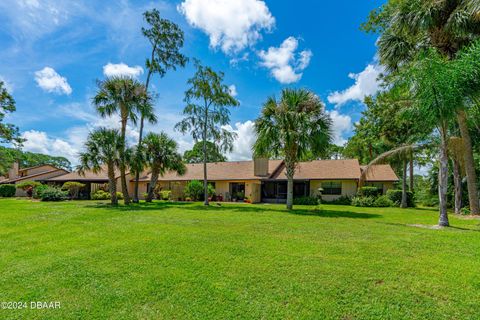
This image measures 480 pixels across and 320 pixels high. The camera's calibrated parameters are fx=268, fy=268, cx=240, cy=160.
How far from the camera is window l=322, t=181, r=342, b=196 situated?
78.3ft

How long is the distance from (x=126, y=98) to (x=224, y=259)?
17.5 meters

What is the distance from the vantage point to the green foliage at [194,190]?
25234 mm

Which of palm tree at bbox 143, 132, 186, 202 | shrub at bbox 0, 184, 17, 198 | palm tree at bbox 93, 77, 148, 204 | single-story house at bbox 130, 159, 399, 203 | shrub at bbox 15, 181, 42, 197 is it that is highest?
palm tree at bbox 93, 77, 148, 204

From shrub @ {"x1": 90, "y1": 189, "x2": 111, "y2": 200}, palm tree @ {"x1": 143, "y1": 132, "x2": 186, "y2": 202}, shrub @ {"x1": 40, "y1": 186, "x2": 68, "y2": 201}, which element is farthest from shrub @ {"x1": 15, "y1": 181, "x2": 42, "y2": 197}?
→ palm tree @ {"x1": 143, "y1": 132, "x2": 186, "y2": 202}

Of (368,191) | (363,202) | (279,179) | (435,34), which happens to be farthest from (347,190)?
(435,34)

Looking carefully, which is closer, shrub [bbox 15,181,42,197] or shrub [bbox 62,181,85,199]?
shrub [bbox 62,181,85,199]

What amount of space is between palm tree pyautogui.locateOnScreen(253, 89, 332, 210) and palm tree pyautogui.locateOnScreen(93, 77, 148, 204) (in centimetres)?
960

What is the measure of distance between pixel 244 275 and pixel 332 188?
21.0 meters

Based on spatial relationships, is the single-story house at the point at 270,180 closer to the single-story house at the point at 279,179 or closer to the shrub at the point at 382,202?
the single-story house at the point at 279,179

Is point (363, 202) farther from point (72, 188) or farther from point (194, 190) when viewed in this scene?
point (72, 188)

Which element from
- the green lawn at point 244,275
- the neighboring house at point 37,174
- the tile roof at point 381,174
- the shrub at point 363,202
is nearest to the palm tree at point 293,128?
the shrub at point 363,202

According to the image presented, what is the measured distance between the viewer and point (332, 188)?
79.3ft

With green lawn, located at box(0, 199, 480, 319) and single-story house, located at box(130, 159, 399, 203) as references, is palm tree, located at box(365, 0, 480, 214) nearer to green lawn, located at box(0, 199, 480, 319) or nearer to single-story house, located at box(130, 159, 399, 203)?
green lawn, located at box(0, 199, 480, 319)

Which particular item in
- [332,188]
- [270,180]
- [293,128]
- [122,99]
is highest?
[122,99]
